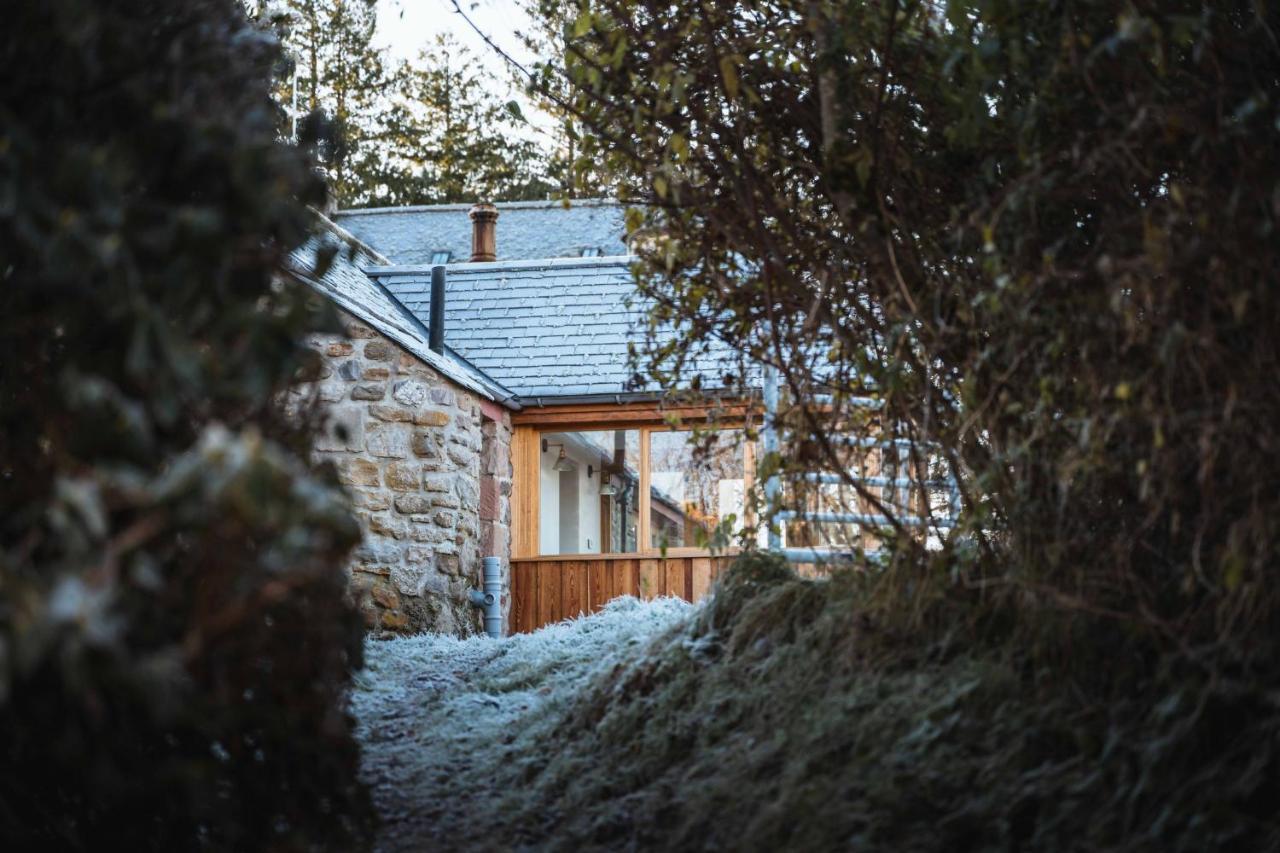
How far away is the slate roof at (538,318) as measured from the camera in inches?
402

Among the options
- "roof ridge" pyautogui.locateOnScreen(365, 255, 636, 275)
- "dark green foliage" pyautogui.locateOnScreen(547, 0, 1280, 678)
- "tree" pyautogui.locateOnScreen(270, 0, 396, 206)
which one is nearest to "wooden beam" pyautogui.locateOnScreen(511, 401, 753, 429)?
"roof ridge" pyautogui.locateOnScreen(365, 255, 636, 275)

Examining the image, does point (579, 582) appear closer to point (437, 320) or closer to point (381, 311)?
point (437, 320)

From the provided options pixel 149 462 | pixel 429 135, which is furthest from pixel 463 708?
pixel 429 135

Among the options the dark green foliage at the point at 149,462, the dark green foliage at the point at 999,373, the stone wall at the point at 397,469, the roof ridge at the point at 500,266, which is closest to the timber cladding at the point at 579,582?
the stone wall at the point at 397,469

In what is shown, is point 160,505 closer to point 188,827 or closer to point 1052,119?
point 188,827

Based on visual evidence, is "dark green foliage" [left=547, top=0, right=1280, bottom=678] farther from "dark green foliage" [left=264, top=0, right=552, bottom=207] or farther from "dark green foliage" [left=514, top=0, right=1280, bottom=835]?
"dark green foliage" [left=264, top=0, right=552, bottom=207]

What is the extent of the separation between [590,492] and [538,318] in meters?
1.57

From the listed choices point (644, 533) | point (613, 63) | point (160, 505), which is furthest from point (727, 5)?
point (644, 533)

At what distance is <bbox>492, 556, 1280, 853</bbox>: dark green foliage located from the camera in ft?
9.02

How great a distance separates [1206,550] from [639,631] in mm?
2415

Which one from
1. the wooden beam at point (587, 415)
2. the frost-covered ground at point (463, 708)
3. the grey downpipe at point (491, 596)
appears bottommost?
the frost-covered ground at point (463, 708)

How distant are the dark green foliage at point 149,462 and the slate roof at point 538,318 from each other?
6998 mm

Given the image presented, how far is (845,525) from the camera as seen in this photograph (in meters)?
3.96

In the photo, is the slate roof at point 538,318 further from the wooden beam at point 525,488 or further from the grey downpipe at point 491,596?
the grey downpipe at point 491,596
